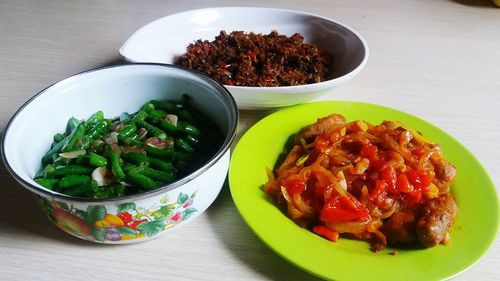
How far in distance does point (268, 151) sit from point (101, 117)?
492mm

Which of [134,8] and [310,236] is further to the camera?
[134,8]

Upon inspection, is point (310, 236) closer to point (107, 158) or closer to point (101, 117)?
point (107, 158)

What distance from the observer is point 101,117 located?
1.25 m

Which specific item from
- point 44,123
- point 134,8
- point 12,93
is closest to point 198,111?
point 44,123

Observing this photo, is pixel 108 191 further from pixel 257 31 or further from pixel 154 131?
pixel 257 31

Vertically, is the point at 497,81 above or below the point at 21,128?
below

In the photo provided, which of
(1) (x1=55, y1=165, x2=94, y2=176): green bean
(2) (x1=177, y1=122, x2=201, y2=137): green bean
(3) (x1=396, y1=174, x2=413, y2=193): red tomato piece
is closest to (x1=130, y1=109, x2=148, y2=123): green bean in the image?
(2) (x1=177, y1=122, x2=201, y2=137): green bean

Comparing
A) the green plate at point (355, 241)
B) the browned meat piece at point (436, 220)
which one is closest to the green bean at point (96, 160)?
the green plate at point (355, 241)

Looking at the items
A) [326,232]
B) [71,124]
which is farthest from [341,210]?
[71,124]

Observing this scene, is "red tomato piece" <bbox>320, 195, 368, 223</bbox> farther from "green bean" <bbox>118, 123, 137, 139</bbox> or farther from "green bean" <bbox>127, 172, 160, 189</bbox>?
"green bean" <bbox>118, 123, 137, 139</bbox>

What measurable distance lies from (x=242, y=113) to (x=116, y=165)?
54cm

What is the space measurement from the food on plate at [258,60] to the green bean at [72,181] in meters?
0.59

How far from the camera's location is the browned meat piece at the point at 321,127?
1256 mm

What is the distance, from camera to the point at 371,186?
108 centimetres
